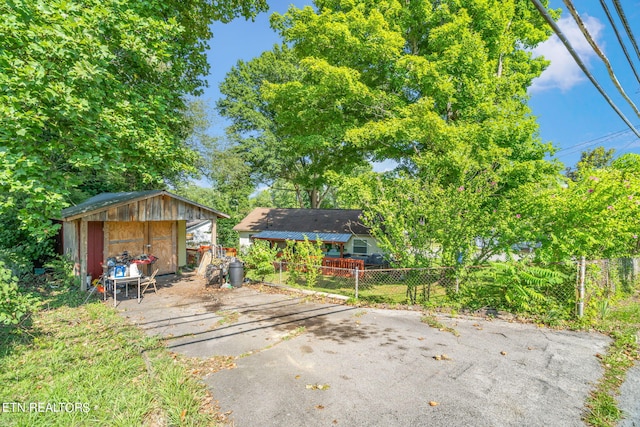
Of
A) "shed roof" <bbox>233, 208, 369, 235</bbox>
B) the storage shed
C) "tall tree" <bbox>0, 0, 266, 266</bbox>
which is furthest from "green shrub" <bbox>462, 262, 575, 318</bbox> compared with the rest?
"shed roof" <bbox>233, 208, 369, 235</bbox>

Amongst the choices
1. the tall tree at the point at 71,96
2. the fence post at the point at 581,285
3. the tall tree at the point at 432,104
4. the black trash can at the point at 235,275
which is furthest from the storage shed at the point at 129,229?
the fence post at the point at 581,285

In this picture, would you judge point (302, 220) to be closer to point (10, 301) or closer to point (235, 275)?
point (235, 275)

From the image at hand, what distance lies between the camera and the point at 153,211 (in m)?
11.2

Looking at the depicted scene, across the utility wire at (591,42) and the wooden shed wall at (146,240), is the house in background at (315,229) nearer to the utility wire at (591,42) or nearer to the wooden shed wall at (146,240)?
the wooden shed wall at (146,240)

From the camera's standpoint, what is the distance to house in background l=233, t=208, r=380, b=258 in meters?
18.1

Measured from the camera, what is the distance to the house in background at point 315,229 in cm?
1814

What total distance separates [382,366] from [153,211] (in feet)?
32.6

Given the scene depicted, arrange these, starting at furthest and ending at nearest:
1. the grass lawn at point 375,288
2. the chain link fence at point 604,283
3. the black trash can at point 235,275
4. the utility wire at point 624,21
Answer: the black trash can at point 235,275 → the grass lawn at point 375,288 → the chain link fence at point 604,283 → the utility wire at point 624,21

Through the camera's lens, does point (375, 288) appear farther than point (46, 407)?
Yes

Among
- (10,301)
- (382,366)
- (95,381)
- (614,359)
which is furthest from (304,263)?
(614,359)

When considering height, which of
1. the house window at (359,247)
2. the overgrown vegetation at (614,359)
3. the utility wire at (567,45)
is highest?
the utility wire at (567,45)

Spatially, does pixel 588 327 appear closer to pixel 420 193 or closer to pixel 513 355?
pixel 513 355

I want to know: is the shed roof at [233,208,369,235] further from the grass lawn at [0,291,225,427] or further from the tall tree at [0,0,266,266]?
the grass lawn at [0,291,225,427]

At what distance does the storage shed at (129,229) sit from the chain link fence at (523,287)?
8051 mm
